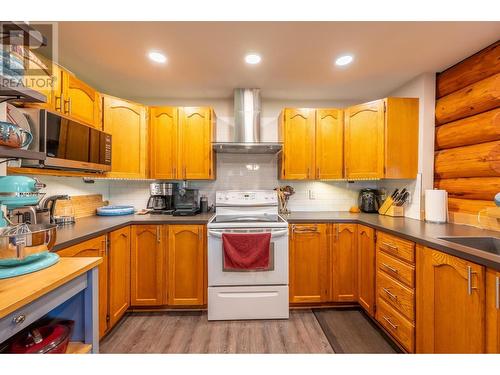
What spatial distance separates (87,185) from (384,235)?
2.97m

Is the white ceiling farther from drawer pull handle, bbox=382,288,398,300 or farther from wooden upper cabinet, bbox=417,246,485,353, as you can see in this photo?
drawer pull handle, bbox=382,288,398,300

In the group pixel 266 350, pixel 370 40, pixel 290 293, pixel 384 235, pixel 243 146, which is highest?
pixel 370 40

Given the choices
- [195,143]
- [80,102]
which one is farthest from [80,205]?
[195,143]

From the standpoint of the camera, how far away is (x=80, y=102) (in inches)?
74.1

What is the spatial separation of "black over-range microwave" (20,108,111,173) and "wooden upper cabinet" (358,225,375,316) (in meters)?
2.50

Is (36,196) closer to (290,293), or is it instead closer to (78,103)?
(78,103)

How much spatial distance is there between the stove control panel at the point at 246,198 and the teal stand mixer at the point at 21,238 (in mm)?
1611

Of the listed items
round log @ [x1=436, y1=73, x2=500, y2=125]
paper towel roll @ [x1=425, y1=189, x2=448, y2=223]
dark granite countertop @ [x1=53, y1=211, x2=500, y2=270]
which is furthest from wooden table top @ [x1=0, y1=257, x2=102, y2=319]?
round log @ [x1=436, y1=73, x2=500, y2=125]

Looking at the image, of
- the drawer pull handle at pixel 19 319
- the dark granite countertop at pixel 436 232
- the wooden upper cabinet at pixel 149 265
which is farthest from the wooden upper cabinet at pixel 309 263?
the drawer pull handle at pixel 19 319

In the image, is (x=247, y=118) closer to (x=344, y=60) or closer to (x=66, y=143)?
(x=344, y=60)

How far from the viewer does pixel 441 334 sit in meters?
1.35

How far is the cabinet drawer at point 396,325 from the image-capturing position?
155 centimetres

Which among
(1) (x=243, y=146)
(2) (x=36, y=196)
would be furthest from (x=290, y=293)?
(2) (x=36, y=196)
